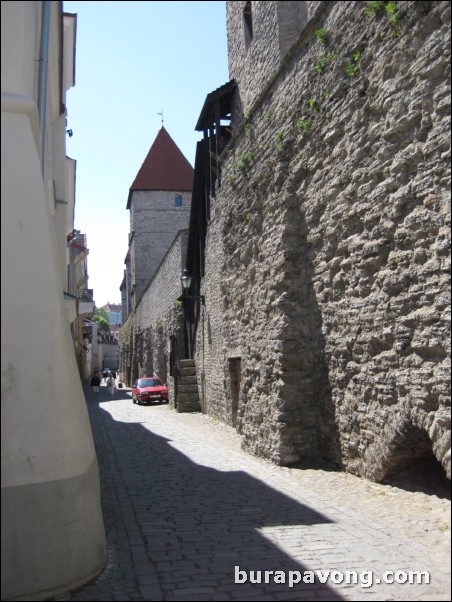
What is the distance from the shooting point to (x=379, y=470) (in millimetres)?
5992

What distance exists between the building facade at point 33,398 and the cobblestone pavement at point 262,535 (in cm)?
30

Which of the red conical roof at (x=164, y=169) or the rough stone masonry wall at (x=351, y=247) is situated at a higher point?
the red conical roof at (x=164, y=169)

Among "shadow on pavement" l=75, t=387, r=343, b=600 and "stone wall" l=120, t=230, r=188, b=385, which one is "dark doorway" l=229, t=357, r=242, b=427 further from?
"stone wall" l=120, t=230, r=188, b=385

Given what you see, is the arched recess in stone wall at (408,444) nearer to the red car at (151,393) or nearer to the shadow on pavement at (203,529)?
the shadow on pavement at (203,529)

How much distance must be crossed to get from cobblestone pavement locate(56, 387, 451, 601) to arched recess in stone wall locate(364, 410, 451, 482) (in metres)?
0.22

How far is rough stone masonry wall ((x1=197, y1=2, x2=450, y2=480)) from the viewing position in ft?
16.6

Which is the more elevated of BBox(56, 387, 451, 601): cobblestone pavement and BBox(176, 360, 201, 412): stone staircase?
BBox(176, 360, 201, 412): stone staircase

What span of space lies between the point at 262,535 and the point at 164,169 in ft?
126

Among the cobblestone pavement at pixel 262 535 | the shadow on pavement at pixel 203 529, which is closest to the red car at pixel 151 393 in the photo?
the shadow on pavement at pixel 203 529

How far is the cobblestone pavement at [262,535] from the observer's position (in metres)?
3.83

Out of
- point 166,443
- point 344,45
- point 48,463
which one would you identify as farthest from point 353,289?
point 166,443

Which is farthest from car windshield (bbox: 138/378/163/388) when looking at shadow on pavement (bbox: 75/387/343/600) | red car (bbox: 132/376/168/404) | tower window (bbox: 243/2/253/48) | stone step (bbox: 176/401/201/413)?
shadow on pavement (bbox: 75/387/343/600)

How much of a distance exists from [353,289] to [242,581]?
3.46 m

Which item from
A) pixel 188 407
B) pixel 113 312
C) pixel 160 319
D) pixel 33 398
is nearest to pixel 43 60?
pixel 33 398
